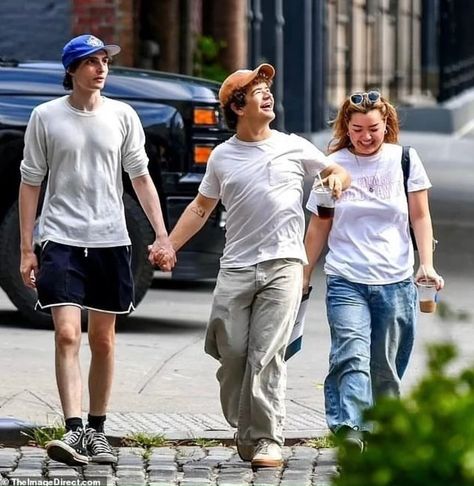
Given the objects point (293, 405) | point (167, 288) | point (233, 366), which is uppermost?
point (233, 366)

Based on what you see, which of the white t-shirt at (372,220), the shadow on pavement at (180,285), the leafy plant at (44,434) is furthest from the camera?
the shadow on pavement at (180,285)

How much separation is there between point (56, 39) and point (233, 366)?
12444 mm

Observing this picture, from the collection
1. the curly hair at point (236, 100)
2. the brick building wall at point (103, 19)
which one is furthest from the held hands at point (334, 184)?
the brick building wall at point (103, 19)

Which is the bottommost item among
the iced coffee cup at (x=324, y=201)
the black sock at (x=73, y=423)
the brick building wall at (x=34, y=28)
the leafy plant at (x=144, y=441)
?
the brick building wall at (x=34, y=28)

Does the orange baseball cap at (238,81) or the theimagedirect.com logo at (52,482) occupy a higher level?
the orange baseball cap at (238,81)

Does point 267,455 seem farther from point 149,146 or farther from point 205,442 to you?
point 149,146

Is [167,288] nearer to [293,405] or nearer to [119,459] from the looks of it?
[293,405]

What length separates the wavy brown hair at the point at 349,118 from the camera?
670 centimetres

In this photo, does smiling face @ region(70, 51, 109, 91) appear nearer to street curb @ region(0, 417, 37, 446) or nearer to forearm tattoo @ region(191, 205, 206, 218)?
forearm tattoo @ region(191, 205, 206, 218)

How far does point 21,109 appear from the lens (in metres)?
10.5

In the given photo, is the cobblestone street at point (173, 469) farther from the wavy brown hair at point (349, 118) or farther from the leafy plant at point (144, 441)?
the wavy brown hair at point (349, 118)

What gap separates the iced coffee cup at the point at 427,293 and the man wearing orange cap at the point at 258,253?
1.53 feet

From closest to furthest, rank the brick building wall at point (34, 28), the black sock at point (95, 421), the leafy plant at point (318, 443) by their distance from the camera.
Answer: the black sock at point (95, 421), the leafy plant at point (318, 443), the brick building wall at point (34, 28)

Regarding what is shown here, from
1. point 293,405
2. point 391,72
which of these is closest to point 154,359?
point 293,405
